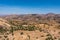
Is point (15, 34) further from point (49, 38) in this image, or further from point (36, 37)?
point (49, 38)

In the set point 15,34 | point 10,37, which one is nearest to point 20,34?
point 15,34

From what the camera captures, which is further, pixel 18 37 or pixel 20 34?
pixel 20 34

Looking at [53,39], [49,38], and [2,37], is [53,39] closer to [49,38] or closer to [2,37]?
[49,38]

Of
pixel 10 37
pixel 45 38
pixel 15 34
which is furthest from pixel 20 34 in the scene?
pixel 45 38

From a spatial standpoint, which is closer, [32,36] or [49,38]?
[49,38]

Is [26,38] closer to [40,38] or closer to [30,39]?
[30,39]

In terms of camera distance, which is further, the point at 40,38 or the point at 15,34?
the point at 15,34

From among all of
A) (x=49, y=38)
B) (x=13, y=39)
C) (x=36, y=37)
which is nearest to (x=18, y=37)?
(x=13, y=39)
